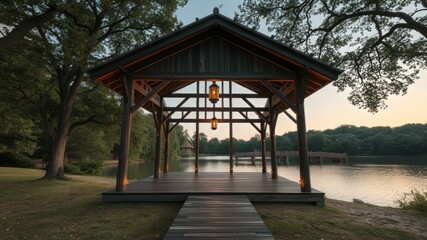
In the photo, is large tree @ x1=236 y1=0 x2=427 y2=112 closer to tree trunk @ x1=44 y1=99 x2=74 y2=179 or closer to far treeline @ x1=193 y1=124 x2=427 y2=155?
tree trunk @ x1=44 y1=99 x2=74 y2=179

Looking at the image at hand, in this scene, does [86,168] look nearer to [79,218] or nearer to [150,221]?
[79,218]

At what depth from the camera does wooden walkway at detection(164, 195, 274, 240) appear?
12.6 feet

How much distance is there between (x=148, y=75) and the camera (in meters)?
7.39

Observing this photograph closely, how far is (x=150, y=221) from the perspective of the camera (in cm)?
540

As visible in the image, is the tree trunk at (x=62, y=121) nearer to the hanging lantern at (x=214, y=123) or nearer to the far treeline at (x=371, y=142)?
the hanging lantern at (x=214, y=123)

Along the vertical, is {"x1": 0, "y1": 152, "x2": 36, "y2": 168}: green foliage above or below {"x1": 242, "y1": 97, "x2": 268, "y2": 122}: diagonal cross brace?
below

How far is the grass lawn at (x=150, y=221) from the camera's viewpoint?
4.69m

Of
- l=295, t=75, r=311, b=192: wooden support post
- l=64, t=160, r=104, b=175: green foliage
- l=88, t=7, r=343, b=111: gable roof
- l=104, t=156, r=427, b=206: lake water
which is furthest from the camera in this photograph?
l=64, t=160, r=104, b=175: green foliage

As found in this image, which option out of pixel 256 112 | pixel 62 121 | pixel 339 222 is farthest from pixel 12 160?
pixel 339 222

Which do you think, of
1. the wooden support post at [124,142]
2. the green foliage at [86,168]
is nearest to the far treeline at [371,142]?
the green foliage at [86,168]

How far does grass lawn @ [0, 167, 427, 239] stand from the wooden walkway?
532 mm

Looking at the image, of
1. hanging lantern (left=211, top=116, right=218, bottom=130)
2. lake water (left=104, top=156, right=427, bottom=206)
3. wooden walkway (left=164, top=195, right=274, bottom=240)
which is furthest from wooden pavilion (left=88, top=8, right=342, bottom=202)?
lake water (left=104, top=156, right=427, bottom=206)

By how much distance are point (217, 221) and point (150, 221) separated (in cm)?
184

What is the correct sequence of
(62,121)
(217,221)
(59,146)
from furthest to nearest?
(62,121), (59,146), (217,221)
